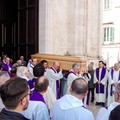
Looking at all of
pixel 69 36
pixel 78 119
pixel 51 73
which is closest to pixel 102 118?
pixel 78 119

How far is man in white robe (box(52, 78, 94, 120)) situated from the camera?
362 centimetres

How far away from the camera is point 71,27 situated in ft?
50.1

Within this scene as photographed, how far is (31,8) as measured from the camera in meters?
14.5

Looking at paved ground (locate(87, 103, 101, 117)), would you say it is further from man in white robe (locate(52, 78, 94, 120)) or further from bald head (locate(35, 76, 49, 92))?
man in white robe (locate(52, 78, 94, 120))

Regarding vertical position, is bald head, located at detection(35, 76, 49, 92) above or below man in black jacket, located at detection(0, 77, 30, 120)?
below

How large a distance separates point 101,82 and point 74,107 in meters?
9.06

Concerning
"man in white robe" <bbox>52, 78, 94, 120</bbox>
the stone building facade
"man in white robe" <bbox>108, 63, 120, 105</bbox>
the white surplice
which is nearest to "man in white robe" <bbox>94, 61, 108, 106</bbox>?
"man in white robe" <bbox>108, 63, 120, 105</bbox>

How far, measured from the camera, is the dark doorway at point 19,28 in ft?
47.4

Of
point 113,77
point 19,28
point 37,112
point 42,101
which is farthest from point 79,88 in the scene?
point 19,28

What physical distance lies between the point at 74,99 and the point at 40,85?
0.89 meters

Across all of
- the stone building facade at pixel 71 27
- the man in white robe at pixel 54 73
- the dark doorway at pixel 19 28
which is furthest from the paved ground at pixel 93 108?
the dark doorway at pixel 19 28

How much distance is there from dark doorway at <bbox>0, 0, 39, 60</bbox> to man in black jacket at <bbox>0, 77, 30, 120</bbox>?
11.4 m

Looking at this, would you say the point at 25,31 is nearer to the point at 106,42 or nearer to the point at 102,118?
the point at 102,118

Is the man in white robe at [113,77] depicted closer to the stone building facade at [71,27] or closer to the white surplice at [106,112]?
the stone building facade at [71,27]
